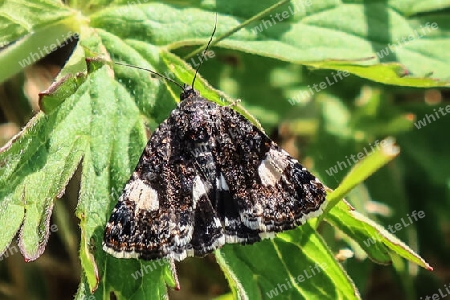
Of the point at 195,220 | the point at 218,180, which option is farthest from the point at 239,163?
the point at 195,220

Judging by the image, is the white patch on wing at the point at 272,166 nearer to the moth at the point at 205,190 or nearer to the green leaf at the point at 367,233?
the moth at the point at 205,190

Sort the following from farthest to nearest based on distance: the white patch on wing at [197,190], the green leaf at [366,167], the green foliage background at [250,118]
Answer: the white patch on wing at [197,190] < the green foliage background at [250,118] < the green leaf at [366,167]

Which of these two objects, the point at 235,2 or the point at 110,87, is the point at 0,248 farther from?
the point at 235,2

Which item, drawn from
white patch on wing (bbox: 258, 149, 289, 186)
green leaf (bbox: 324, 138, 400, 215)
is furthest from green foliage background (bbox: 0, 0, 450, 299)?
white patch on wing (bbox: 258, 149, 289, 186)

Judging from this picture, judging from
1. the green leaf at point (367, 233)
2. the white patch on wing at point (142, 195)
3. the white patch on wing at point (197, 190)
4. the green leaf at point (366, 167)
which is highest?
the white patch on wing at point (142, 195)

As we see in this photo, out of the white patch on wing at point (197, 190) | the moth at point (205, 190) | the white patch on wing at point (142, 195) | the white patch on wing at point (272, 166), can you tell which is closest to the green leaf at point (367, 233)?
the moth at point (205, 190)

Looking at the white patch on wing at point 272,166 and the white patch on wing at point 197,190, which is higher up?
the white patch on wing at point 197,190

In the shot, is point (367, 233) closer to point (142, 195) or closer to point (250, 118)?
point (250, 118)

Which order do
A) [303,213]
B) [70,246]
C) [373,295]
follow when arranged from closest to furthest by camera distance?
1. [303,213]
2. [70,246]
3. [373,295]
